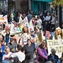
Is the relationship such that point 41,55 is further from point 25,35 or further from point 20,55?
point 25,35

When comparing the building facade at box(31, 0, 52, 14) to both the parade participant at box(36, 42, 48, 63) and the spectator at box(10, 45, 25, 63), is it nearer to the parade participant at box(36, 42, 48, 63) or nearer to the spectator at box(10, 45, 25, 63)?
the parade participant at box(36, 42, 48, 63)

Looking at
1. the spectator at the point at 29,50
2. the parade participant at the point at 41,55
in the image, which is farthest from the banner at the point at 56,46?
the spectator at the point at 29,50

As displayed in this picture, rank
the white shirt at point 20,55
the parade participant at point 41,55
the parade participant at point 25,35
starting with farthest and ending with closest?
the parade participant at point 25,35 < the parade participant at point 41,55 < the white shirt at point 20,55

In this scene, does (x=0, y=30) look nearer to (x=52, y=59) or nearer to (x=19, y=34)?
(x=19, y=34)

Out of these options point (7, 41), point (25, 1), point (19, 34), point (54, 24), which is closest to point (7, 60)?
point (7, 41)

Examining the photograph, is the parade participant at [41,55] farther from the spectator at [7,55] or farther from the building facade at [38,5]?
the building facade at [38,5]

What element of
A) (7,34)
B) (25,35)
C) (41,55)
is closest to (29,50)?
(41,55)

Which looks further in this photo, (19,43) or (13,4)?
(13,4)

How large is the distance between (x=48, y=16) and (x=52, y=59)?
14.6 metres

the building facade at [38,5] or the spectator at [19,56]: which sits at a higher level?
the building facade at [38,5]

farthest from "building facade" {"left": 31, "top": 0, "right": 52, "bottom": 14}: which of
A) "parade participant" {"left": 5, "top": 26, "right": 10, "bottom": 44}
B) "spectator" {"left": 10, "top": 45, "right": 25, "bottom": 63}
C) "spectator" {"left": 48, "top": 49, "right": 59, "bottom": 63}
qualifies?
"spectator" {"left": 10, "top": 45, "right": 25, "bottom": 63}

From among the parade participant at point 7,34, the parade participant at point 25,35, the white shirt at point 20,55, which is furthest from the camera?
the parade participant at point 7,34

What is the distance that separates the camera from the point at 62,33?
15.7m

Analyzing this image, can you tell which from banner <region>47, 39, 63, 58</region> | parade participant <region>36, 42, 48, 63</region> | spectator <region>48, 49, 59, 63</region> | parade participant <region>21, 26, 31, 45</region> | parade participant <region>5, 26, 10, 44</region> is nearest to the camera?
spectator <region>48, 49, 59, 63</region>
